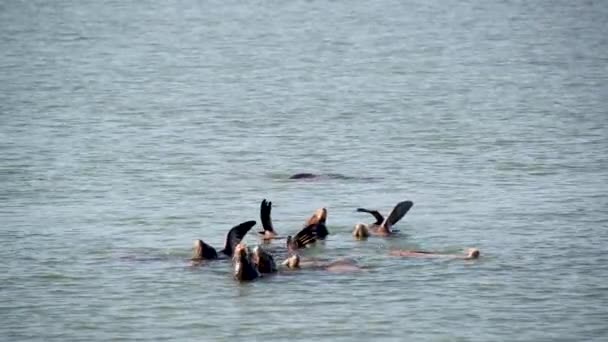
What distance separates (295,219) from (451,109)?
12965 millimetres

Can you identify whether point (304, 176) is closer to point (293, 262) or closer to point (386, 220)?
point (386, 220)

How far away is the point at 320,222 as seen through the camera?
18.9m

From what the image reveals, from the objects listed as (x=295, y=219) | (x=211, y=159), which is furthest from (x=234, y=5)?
(x=295, y=219)

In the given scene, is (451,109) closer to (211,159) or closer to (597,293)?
(211,159)

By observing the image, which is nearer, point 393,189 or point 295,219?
point 295,219

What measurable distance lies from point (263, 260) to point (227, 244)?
659 mm

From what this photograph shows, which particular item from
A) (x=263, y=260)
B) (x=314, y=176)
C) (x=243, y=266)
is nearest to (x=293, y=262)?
(x=263, y=260)

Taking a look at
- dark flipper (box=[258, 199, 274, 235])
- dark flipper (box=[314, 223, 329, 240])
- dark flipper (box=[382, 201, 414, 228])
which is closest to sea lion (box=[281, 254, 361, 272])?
dark flipper (box=[314, 223, 329, 240])

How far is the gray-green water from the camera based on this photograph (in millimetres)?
16312

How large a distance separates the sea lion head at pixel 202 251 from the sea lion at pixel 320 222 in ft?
4.47

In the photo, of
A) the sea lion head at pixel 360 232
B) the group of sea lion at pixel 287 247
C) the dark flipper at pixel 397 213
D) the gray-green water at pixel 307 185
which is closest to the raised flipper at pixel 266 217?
the group of sea lion at pixel 287 247

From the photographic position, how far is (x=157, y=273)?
57.9ft

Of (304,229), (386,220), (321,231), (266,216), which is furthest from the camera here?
(386,220)

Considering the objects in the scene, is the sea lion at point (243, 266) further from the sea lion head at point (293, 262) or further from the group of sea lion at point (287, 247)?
the sea lion head at point (293, 262)
